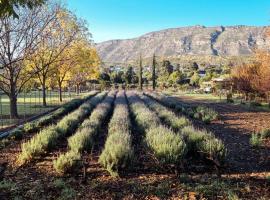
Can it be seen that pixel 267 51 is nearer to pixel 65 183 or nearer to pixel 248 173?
pixel 248 173

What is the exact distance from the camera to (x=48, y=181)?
7.16 m

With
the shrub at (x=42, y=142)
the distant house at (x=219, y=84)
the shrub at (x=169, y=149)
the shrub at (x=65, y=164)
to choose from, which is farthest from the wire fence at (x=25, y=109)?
the distant house at (x=219, y=84)

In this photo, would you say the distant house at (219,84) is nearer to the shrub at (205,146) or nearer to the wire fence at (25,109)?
the wire fence at (25,109)

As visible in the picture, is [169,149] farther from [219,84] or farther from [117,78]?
[117,78]

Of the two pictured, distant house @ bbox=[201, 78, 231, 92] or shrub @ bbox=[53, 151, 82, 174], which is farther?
distant house @ bbox=[201, 78, 231, 92]

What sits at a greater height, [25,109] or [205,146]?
[205,146]

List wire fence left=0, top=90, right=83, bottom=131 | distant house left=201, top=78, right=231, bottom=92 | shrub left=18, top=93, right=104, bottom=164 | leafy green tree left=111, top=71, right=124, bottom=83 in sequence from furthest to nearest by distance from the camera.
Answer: leafy green tree left=111, top=71, right=124, bottom=83 → distant house left=201, top=78, right=231, bottom=92 → wire fence left=0, top=90, right=83, bottom=131 → shrub left=18, top=93, right=104, bottom=164

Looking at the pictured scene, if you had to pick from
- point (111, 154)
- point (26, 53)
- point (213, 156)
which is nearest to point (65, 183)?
point (111, 154)

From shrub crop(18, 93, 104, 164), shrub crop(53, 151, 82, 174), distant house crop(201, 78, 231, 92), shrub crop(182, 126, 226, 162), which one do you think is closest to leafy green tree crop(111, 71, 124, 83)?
distant house crop(201, 78, 231, 92)

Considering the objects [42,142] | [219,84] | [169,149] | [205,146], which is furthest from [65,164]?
Answer: [219,84]

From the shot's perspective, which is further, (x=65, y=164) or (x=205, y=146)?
(x=205, y=146)

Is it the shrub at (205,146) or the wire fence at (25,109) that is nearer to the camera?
the shrub at (205,146)

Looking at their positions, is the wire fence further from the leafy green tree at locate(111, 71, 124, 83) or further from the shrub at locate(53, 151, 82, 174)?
the leafy green tree at locate(111, 71, 124, 83)

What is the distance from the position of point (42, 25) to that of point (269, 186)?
1915 centimetres
